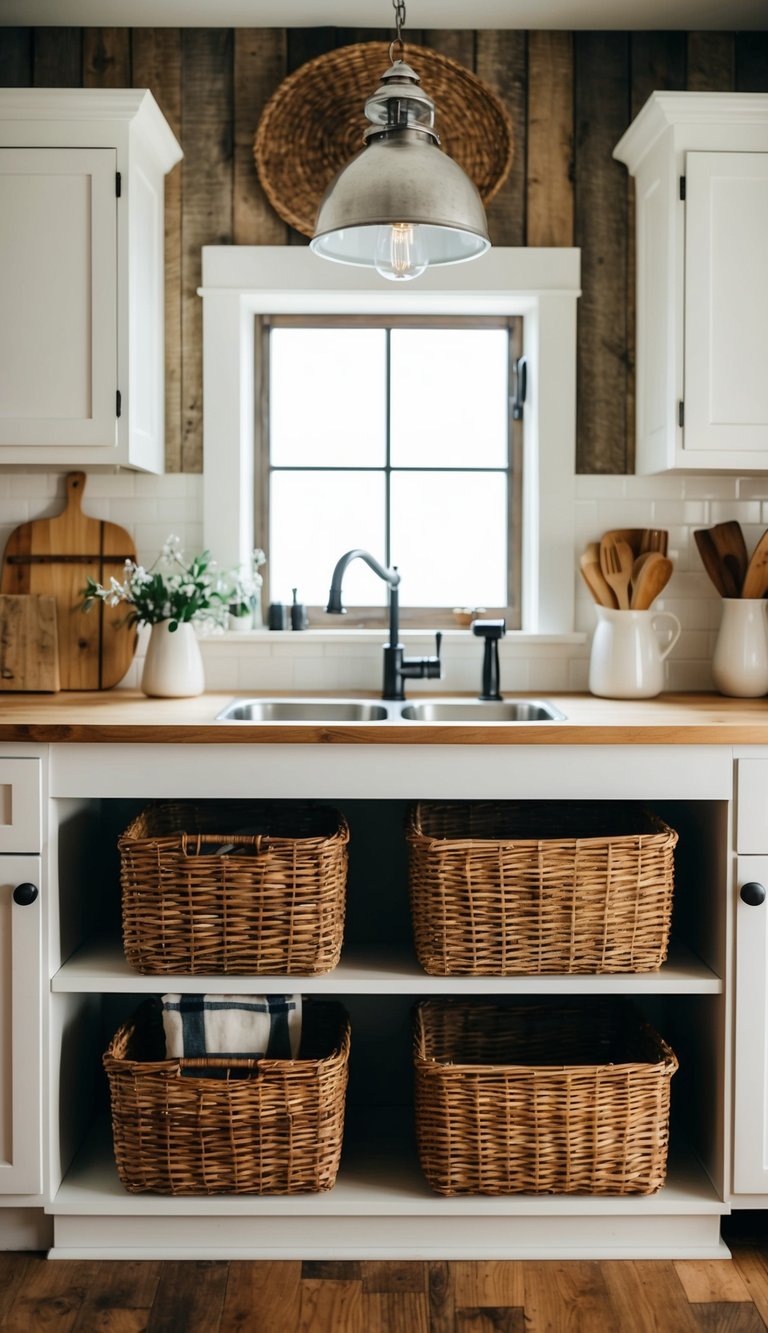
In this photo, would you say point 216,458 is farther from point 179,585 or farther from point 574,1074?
point 574,1074

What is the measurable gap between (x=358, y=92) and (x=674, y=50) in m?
0.84

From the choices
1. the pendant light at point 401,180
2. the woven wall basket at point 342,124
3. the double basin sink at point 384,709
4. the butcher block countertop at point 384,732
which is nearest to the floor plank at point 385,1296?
the butcher block countertop at point 384,732

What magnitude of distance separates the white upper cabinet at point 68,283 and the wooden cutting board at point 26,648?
408mm

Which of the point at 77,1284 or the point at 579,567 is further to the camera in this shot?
the point at 579,567

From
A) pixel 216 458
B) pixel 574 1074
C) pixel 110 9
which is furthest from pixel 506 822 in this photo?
pixel 110 9

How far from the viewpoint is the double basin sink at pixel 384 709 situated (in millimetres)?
2713

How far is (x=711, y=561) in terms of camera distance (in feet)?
9.48

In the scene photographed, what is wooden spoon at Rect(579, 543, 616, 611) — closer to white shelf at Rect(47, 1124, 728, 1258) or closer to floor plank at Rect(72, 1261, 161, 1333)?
white shelf at Rect(47, 1124, 728, 1258)

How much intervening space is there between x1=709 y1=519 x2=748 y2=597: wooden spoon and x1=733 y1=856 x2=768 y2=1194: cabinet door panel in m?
0.92

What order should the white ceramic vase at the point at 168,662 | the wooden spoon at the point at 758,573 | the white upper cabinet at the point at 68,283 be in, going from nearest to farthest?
the white upper cabinet at the point at 68,283 < the white ceramic vase at the point at 168,662 < the wooden spoon at the point at 758,573

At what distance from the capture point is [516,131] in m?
2.91

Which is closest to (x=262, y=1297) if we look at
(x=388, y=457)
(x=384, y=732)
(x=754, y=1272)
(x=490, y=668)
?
(x=754, y=1272)

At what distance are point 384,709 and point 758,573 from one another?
1.00 m

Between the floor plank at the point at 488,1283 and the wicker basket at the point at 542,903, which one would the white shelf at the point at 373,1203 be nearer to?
the floor plank at the point at 488,1283
